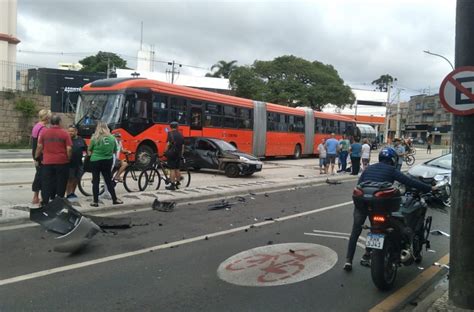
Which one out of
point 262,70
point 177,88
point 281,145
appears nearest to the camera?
point 177,88

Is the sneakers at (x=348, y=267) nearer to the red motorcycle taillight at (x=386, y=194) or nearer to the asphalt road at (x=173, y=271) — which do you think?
the asphalt road at (x=173, y=271)

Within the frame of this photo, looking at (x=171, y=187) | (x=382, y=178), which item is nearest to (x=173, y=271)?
(x=382, y=178)

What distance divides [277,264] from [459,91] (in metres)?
3.03

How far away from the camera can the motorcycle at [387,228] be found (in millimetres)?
5000

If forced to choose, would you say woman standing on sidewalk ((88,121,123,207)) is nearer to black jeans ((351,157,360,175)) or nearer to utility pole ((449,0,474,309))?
utility pole ((449,0,474,309))

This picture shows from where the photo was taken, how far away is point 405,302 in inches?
188

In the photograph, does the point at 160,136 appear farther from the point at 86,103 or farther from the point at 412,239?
the point at 412,239

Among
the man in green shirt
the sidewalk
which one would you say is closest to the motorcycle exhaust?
the sidewalk

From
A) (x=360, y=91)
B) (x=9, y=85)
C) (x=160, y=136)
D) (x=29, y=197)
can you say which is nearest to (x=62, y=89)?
(x=9, y=85)

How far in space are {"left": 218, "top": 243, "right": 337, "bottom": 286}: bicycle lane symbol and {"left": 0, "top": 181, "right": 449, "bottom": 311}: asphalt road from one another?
0.36 feet

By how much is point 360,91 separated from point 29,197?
331 feet

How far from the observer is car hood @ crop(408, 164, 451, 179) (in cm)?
1163

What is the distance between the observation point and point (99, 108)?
1722 cm

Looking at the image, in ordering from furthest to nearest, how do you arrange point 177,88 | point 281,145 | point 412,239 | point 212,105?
1. point 281,145
2. point 212,105
3. point 177,88
4. point 412,239
